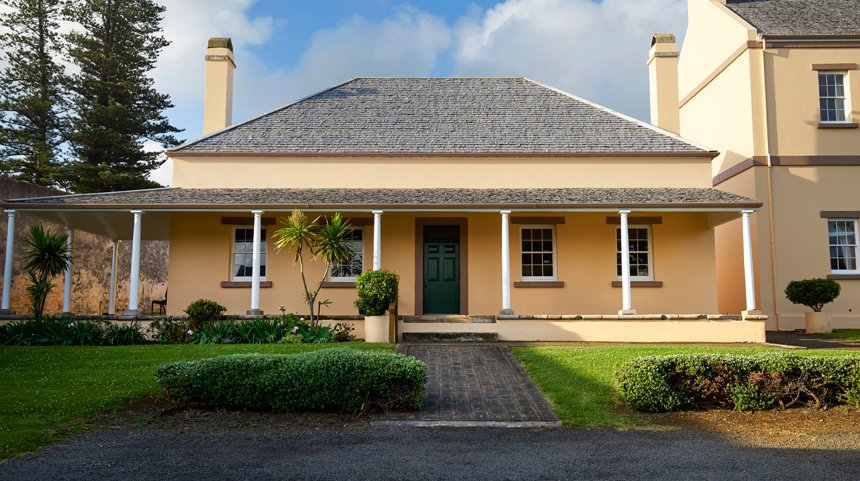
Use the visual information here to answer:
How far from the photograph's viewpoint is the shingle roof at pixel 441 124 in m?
14.2

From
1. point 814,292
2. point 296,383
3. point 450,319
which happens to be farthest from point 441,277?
point 814,292

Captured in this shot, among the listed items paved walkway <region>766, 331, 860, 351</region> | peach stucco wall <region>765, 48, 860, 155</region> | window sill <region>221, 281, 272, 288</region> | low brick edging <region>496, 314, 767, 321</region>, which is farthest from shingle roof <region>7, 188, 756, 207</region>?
peach stucco wall <region>765, 48, 860, 155</region>

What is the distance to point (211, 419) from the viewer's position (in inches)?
224

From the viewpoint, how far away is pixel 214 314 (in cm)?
1150

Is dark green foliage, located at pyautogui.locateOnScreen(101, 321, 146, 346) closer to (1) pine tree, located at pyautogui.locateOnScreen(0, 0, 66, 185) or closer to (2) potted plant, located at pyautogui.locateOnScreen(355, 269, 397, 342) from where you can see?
(2) potted plant, located at pyautogui.locateOnScreen(355, 269, 397, 342)

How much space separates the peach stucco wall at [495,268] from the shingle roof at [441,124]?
6.34 ft

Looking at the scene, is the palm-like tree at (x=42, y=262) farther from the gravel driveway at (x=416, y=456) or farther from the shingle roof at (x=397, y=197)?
the gravel driveway at (x=416, y=456)

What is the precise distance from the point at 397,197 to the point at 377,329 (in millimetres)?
3337

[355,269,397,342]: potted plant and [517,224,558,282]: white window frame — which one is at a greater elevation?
[517,224,558,282]: white window frame

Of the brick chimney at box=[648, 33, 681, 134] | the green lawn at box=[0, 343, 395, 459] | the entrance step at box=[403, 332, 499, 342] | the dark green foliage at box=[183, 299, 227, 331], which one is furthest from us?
the brick chimney at box=[648, 33, 681, 134]

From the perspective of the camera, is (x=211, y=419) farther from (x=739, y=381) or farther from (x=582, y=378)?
(x=739, y=381)

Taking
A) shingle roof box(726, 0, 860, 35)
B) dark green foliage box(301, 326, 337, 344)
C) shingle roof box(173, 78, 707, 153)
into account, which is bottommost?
dark green foliage box(301, 326, 337, 344)

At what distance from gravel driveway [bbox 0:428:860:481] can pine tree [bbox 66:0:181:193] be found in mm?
25386

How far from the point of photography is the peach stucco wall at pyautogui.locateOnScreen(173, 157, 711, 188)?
1399cm
